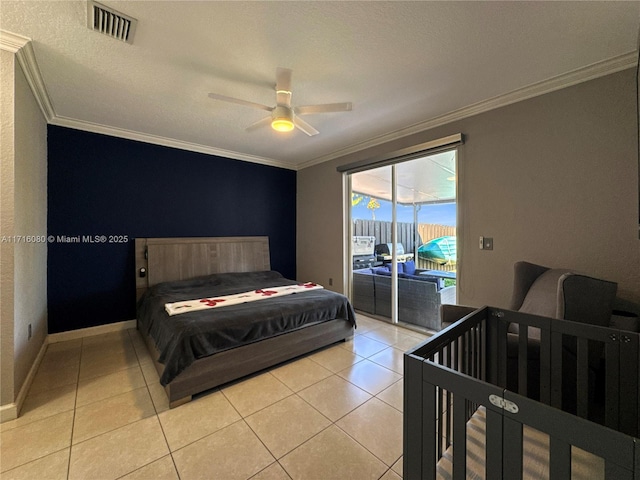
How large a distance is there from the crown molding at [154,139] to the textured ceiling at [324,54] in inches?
2.1

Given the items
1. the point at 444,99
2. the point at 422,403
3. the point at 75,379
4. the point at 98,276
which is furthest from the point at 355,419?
the point at 98,276

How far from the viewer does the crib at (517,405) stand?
59 cm

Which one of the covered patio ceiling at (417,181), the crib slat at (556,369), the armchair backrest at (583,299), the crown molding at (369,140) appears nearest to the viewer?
the crib slat at (556,369)

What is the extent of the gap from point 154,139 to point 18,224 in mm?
2108

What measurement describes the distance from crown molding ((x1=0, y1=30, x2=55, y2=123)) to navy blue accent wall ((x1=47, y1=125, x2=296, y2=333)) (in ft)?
2.27

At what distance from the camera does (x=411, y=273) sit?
13.3 ft

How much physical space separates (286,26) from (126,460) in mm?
2764

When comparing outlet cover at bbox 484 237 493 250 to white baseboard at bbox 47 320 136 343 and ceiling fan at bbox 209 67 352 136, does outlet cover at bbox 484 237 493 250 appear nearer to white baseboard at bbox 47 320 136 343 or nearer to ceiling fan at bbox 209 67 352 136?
ceiling fan at bbox 209 67 352 136

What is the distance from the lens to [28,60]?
1964 millimetres

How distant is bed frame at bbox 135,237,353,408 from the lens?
6.69 ft

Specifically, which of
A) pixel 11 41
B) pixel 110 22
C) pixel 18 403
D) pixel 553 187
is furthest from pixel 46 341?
pixel 553 187

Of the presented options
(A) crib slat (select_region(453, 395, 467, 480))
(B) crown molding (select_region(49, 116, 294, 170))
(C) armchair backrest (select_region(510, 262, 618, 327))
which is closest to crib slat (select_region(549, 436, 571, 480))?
(A) crib slat (select_region(453, 395, 467, 480))

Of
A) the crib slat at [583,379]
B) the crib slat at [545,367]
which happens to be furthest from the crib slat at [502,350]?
the crib slat at [583,379]

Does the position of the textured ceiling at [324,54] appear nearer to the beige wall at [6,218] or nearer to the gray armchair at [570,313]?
the beige wall at [6,218]
